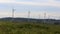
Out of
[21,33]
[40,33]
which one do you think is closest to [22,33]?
[21,33]

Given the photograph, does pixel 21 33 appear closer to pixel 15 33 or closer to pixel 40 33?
pixel 15 33

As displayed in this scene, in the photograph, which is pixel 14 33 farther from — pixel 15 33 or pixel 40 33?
pixel 40 33

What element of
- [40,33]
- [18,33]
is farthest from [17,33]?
[40,33]

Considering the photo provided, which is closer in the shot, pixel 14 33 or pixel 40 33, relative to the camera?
pixel 14 33

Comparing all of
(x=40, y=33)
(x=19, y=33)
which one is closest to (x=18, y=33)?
(x=19, y=33)

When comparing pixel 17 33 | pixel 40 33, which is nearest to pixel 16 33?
pixel 17 33

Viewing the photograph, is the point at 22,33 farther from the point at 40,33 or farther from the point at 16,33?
the point at 40,33
